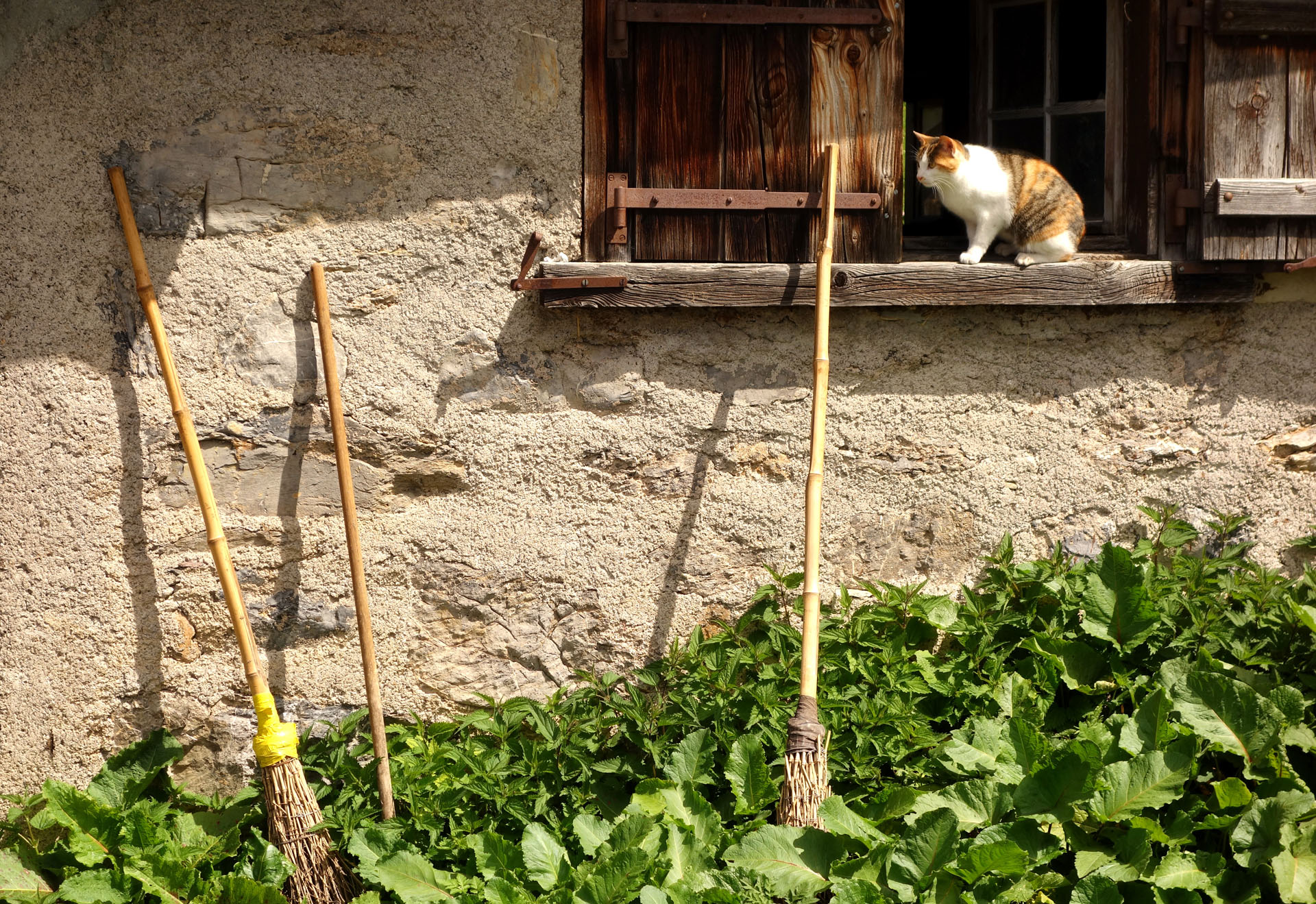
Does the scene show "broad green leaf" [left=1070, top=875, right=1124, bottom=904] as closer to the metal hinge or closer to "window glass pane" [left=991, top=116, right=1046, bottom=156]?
the metal hinge

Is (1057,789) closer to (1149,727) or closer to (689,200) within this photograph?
(1149,727)

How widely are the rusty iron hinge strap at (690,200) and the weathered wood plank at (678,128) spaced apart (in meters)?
0.03

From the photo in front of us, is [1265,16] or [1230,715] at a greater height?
[1265,16]

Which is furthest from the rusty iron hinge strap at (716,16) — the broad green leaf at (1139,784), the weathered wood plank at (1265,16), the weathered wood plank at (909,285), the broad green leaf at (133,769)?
the broad green leaf at (133,769)

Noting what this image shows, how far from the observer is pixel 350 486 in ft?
8.38

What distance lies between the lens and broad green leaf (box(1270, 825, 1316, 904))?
2.03 meters

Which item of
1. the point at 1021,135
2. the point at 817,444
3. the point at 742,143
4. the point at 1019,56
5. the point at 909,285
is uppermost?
the point at 1019,56

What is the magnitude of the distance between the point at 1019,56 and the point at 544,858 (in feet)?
9.69

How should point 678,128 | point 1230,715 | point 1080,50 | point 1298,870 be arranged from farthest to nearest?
point 1080,50, point 678,128, point 1230,715, point 1298,870

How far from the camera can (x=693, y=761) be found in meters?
2.44

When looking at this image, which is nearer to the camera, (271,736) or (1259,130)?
(271,736)

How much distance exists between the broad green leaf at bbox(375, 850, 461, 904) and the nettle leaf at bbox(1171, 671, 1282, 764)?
163cm

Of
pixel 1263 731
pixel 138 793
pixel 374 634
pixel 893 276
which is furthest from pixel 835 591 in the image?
pixel 138 793

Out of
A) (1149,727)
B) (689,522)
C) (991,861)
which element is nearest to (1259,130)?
(1149,727)
